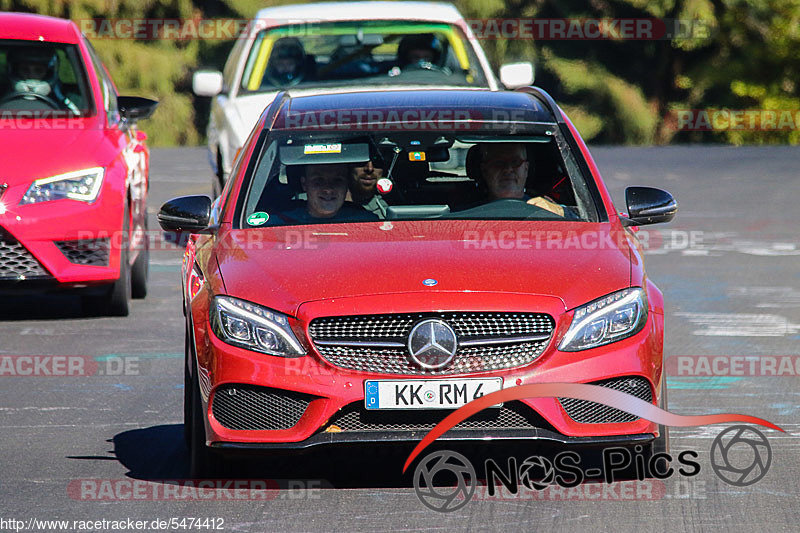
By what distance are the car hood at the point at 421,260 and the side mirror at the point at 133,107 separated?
15.3 ft

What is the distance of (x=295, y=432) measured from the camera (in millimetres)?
6043

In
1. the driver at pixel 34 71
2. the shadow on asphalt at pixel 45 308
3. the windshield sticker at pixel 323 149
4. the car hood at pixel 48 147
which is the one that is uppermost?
the windshield sticker at pixel 323 149

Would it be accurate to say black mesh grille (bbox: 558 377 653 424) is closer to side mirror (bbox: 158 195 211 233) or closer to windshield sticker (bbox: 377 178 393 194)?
windshield sticker (bbox: 377 178 393 194)

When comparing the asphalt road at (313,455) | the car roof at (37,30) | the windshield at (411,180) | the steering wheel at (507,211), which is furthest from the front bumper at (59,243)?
the steering wheel at (507,211)

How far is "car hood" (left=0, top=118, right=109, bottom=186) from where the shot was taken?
1030 cm

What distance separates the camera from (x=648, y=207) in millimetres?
7281

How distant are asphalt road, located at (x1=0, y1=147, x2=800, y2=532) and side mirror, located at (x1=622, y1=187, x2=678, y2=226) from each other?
96 centimetres

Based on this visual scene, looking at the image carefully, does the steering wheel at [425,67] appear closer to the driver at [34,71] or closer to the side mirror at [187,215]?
the driver at [34,71]

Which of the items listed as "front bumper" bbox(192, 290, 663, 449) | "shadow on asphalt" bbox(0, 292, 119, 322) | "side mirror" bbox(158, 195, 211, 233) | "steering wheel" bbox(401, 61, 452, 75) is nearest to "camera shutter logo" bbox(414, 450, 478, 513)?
"front bumper" bbox(192, 290, 663, 449)

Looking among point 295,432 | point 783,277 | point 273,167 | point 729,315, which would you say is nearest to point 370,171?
point 273,167

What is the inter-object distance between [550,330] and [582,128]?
43.4 m

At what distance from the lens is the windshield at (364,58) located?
13.6 metres

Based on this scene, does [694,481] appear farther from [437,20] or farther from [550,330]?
[437,20]

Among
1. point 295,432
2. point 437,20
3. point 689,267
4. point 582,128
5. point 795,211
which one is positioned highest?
point 295,432
